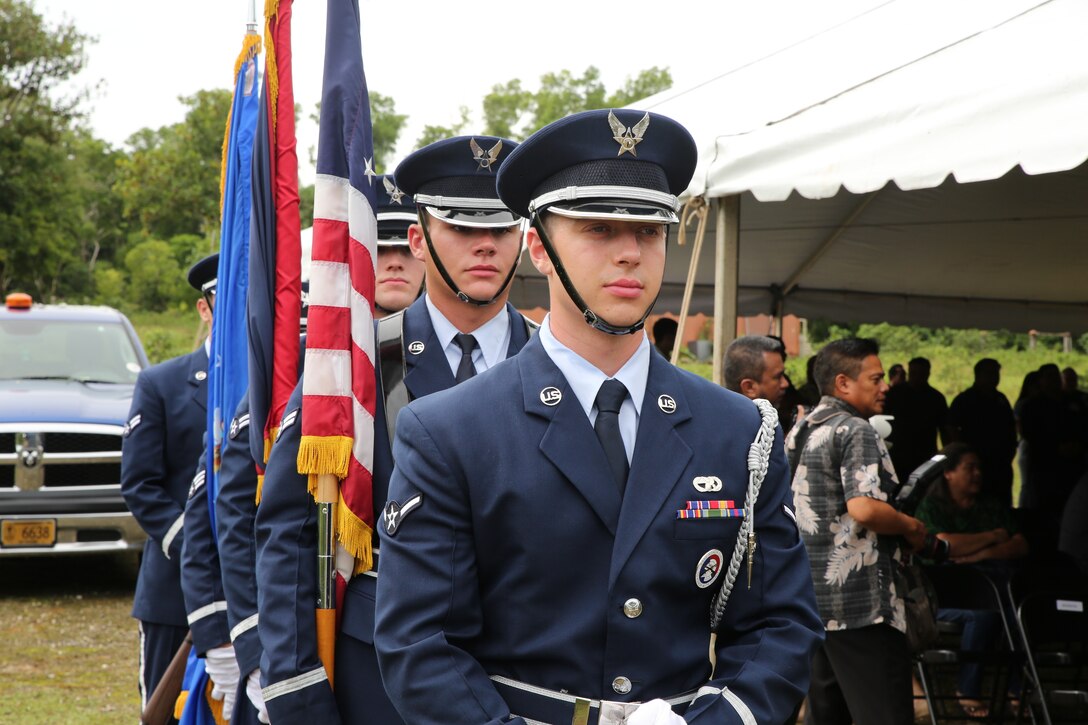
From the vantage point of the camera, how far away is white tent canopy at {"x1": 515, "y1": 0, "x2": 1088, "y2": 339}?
11.8 ft

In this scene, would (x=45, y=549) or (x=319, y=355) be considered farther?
(x=45, y=549)

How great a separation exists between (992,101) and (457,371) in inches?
77.2

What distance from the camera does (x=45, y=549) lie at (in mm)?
8500

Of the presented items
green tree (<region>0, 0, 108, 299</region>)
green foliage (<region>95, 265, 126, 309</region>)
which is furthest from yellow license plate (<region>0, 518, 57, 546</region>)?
green foliage (<region>95, 265, 126, 309</region>)

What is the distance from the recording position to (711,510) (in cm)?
201

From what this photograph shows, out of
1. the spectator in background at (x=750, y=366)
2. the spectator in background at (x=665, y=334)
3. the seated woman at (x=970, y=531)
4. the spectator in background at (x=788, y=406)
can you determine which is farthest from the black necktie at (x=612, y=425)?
the spectator in background at (x=665, y=334)

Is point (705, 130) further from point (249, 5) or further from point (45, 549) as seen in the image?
point (45, 549)

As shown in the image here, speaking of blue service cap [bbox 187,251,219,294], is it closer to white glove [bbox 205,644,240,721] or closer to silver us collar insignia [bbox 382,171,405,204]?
silver us collar insignia [bbox 382,171,405,204]

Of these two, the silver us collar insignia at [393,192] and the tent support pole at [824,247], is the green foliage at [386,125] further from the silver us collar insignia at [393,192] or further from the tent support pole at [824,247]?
the silver us collar insignia at [393,192]

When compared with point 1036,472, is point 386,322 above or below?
above

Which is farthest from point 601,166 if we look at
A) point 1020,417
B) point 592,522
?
point 1020,417

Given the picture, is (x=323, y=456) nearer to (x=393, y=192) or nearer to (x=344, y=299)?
(x=344, y=299)

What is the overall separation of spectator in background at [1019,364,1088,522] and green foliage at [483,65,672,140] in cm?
3735

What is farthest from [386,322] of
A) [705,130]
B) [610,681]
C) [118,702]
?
[118,702]
